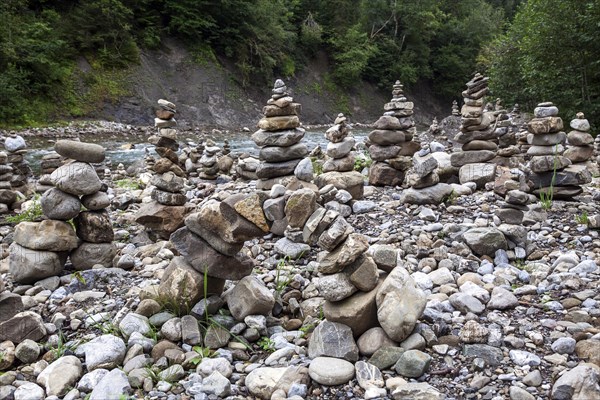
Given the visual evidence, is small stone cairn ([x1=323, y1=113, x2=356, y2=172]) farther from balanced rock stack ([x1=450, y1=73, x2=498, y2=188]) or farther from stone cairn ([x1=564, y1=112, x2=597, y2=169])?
stone cairn ([x1=564, y1=112, x2=597, y2=169])

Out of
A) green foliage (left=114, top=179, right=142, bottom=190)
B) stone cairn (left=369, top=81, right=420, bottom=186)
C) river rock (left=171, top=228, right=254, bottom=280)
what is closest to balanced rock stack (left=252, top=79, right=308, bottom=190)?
stone cairn (left=369, top=81, right=420, bottom=186)

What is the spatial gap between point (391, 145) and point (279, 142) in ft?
9.00

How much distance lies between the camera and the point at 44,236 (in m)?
5.68

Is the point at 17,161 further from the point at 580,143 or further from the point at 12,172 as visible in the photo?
the point at 580,143

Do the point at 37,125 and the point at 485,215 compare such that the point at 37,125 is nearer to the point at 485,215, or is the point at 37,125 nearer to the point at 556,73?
the point at 485,215

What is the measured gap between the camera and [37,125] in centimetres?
2311

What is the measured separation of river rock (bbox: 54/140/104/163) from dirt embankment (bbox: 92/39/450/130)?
73.5 ft

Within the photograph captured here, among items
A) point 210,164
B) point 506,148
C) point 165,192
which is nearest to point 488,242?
point 165,192

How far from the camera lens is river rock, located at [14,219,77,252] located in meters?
5.65

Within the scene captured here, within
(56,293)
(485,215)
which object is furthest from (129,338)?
(485,215)

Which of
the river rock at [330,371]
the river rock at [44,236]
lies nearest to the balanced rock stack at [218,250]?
the river rock at [330,371]

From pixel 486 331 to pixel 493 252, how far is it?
84.8 inches

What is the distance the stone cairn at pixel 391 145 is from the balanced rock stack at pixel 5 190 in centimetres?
743

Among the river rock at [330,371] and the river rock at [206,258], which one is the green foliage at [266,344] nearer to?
the river rock at [330,371]
